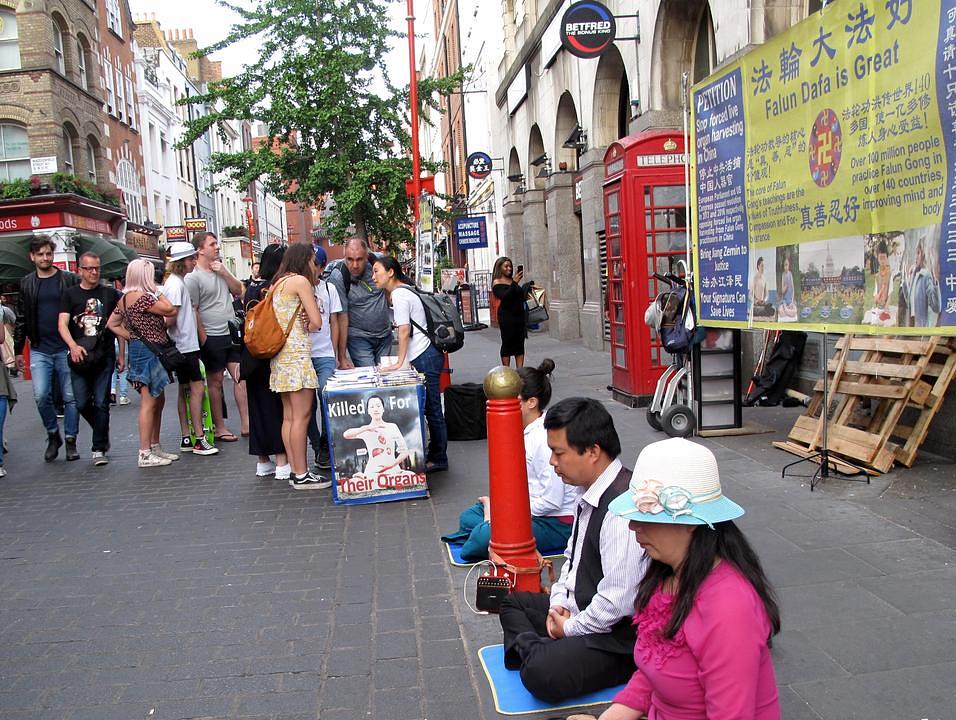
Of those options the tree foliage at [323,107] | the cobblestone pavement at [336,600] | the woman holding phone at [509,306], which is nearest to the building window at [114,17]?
the tree foliage at [323,107]

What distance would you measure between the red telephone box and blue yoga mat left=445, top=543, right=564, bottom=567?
192 inches

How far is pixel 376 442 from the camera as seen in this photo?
6.43m

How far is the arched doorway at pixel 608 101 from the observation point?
15414 millimetres

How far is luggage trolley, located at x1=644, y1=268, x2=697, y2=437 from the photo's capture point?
7.82 m

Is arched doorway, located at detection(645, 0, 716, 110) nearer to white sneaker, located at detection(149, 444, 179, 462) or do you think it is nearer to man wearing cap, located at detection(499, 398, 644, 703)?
white sneaker, located at detection(149, 444, 179, 462)

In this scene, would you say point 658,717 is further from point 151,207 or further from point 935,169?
point 151,207

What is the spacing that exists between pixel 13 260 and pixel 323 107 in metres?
7.95

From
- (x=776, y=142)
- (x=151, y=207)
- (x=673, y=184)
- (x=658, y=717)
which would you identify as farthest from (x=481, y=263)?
(x=658, y=717)

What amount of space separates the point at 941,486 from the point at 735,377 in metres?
2.42

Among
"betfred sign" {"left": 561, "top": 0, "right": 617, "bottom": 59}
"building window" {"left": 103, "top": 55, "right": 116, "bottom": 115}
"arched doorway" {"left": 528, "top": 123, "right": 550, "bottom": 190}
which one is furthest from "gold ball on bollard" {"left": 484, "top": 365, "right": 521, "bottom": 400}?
"building window" {"left": 103, "top": 55, "right": 116, "bottom": 115}

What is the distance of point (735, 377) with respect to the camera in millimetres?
7977

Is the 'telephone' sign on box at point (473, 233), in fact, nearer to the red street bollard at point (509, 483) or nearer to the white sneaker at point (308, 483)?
the white sneaker at point (308, 483)

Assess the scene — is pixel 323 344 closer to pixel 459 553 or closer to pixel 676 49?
pixel 459 553

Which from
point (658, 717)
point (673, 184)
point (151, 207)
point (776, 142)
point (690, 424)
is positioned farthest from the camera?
point (151, 207)
